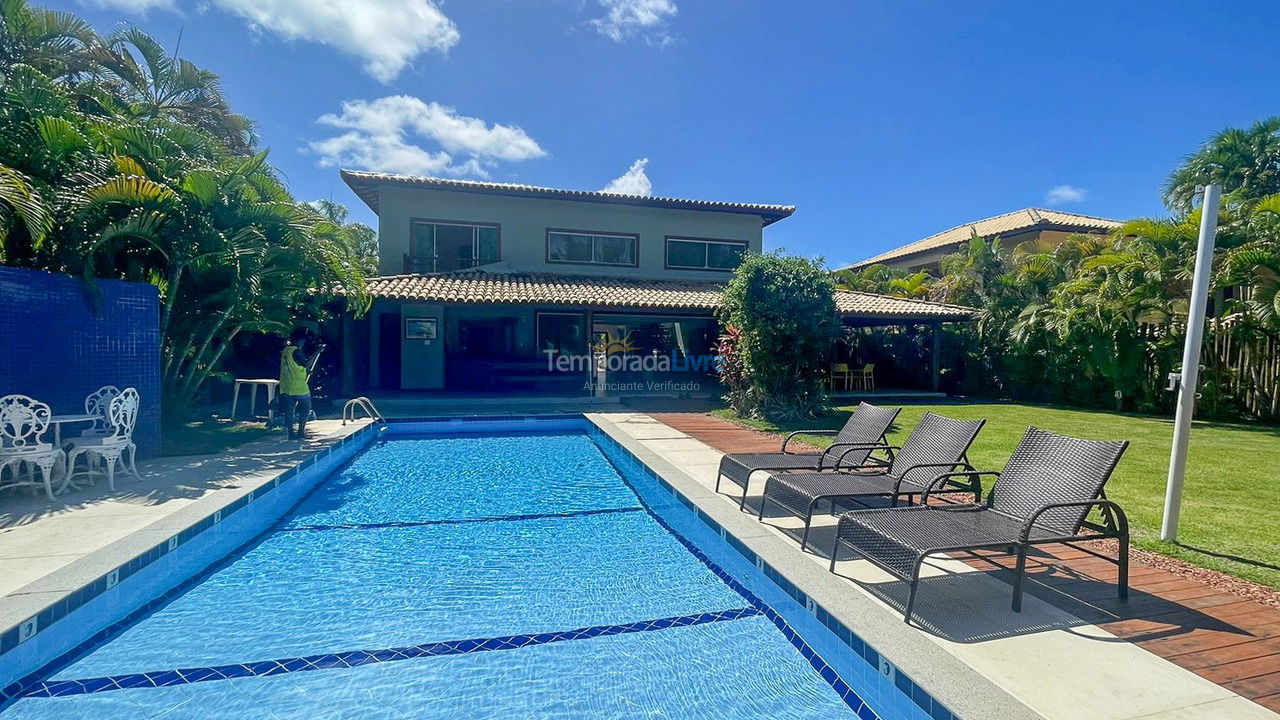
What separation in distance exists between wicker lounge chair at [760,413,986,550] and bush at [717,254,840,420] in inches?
252

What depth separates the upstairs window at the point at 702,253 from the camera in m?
20.5

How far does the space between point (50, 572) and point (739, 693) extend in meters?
4.91

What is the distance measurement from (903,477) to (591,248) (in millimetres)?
16113

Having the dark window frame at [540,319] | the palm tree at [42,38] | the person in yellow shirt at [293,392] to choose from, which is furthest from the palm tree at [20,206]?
the dark window frame at [540,319]

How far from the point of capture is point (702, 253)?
20734mm

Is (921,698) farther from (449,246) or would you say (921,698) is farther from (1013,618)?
(449,246)

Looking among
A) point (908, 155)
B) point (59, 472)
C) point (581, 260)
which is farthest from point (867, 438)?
point (908, 155)

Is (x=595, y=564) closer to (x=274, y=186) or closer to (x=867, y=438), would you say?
(x=867, y=438)

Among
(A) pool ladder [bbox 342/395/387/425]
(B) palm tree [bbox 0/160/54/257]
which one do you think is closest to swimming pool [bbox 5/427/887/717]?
(B) palm tree [bbox 0/160/54/257]

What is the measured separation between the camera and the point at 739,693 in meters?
3.30

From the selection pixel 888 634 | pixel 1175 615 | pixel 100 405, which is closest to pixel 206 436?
pixel 100 405

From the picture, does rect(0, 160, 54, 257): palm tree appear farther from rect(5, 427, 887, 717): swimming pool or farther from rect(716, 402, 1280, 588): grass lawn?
rect(716, 402, 1280, 588): grass lawn

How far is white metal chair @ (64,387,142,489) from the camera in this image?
6113 mm

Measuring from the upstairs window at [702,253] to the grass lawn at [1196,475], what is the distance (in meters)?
8.10
